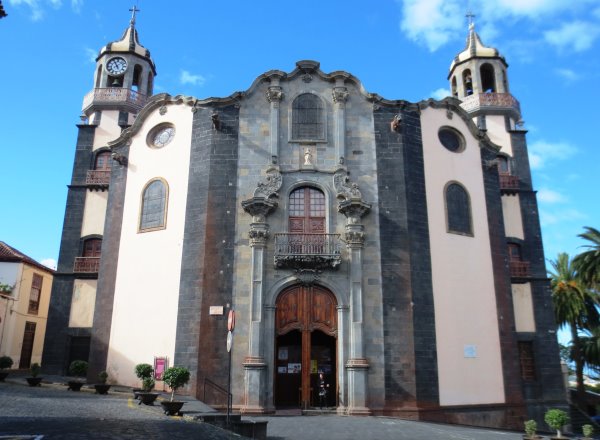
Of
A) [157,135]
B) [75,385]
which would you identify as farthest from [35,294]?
[75,385]

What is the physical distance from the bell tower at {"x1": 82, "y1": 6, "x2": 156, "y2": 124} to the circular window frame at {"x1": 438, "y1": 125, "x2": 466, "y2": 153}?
16602 mm

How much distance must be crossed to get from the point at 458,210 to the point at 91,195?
17.6 m

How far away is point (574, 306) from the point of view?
32.9m

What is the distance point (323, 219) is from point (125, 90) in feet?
50.9

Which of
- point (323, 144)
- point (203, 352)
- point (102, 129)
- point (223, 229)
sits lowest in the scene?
point (203, 352)

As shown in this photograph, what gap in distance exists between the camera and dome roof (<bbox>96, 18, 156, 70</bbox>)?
30.3 m

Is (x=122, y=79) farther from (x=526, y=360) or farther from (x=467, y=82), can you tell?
(x=526, y=360)

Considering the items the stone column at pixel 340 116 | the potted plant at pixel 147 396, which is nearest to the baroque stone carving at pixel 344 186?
the stone column at pixel 340 116

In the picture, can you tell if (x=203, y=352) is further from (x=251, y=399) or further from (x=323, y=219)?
(x=323, y=219)

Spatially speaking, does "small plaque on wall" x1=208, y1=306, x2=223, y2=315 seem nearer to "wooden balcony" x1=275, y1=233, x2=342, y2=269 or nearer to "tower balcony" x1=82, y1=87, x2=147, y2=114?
"wooden balcony" x1=275, y1=233, x2=342, y2=269

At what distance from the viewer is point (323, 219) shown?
20094 millimetres

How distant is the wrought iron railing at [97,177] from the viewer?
2558 centimetres

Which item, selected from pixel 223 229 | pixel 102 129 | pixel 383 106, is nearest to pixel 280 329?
pixel 223 229

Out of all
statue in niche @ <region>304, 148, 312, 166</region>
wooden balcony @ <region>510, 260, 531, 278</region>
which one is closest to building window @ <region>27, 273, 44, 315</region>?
statue in niche @ <region>304, 148, 312, 166</region>
